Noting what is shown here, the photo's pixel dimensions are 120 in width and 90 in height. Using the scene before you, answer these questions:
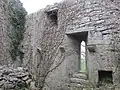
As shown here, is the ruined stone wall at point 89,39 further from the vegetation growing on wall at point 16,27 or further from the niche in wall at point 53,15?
the vegetation growing on wall at point 16,27

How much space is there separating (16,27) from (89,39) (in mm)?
3556

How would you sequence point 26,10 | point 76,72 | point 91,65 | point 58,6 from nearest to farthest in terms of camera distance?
point 91,65, point 76,72, point 58,6, point 26,10

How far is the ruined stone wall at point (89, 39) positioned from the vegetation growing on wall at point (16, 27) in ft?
5.46

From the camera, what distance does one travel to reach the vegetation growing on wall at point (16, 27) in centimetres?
668

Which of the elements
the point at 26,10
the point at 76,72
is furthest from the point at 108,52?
the point at 26,10

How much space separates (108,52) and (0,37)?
383 centimetres

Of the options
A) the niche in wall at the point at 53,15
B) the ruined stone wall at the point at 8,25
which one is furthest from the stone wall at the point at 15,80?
the niche in wall at the point at 53,15

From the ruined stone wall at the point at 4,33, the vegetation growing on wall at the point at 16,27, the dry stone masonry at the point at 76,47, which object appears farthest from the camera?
the vegetation growing on wall at the point at 16,27

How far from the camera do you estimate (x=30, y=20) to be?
688 centimetres

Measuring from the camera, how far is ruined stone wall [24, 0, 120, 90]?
4.02 m

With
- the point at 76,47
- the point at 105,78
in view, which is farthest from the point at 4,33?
the point at 105,78

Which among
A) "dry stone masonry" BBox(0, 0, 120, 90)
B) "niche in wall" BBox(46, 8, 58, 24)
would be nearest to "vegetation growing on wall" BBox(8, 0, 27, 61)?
"dry stone masonry" BBox(0, 0, 120, 90)

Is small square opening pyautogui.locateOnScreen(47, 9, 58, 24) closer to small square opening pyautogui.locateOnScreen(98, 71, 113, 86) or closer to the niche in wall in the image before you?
the niche in wall

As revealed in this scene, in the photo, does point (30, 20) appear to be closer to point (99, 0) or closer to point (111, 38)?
point (99, 0)
